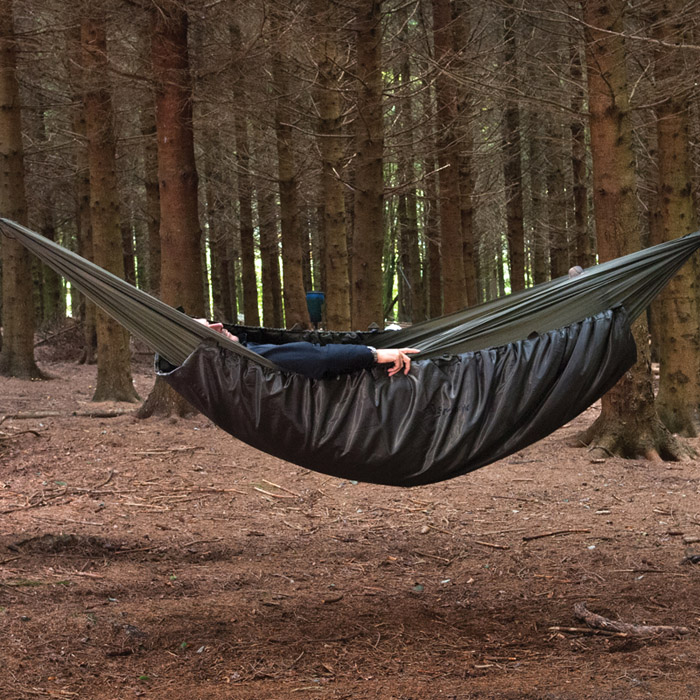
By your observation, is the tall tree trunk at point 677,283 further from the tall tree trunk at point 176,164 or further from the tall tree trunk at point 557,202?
the tall tree trunk at point 557,202

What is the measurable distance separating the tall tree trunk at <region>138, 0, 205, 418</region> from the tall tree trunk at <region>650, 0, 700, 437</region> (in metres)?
3.48

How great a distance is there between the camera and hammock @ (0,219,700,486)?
2.85 m

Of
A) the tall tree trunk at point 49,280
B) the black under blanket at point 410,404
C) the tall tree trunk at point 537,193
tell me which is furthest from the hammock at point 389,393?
the tall tree trunk at point 49,280

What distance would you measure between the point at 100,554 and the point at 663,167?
4.92 metres

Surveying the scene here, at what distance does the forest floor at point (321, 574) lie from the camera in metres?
2.56

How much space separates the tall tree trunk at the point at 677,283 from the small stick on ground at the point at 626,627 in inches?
131

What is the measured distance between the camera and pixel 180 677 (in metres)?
2.57

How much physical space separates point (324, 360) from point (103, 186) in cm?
473

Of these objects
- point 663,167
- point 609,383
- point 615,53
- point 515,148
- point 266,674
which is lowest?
point 266,674

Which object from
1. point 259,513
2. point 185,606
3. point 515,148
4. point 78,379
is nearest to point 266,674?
point 185,606

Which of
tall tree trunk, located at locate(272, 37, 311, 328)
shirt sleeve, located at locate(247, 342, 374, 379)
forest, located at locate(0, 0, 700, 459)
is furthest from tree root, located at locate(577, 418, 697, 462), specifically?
tall tree trunk, located at locate(272, 37, 311, 328)

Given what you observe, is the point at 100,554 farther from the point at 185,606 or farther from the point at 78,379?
the point at 78,379

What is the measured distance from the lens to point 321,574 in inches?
144

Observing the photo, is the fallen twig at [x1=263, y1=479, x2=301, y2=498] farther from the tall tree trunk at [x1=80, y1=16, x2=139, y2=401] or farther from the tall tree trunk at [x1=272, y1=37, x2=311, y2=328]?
the tall tree trunk at [x1=272, y1=37, x2=311, y2=328]
